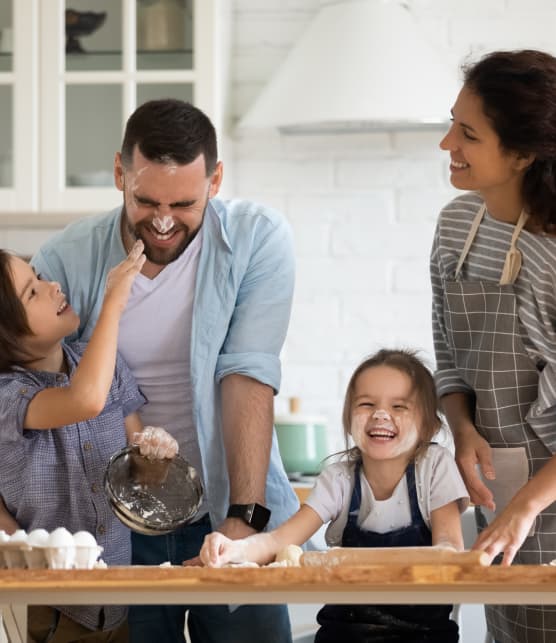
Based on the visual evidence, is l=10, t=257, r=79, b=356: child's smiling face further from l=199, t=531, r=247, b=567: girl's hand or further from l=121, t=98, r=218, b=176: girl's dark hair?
→ l=199, t=531, r=247, b=567: girl's hand

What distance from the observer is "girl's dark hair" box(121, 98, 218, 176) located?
1.87 m

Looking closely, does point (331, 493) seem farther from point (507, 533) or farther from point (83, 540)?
point (83, 540)

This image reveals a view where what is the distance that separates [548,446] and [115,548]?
66cm

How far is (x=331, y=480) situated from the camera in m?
1.79

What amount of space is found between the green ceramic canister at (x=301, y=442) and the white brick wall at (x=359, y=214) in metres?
0.35

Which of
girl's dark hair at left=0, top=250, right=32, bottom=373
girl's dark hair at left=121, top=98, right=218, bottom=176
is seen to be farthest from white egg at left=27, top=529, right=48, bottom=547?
girl's dark hair at left=121, top=98, right=218, bottom=176

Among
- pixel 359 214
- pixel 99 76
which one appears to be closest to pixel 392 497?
pixel 359 214

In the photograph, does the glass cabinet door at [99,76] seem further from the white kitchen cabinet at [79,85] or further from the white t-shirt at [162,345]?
the white t-shirt at [162,345]

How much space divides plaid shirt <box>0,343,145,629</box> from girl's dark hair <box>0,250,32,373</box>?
23 mm

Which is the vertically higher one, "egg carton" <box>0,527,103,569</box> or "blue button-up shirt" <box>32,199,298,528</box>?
"blue button-up shirt" <box>32,199,298,528</box>

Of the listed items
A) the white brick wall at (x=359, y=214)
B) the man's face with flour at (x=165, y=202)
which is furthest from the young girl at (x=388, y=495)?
the white brick wall at (x=359, y=214)

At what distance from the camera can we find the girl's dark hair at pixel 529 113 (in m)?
1.71

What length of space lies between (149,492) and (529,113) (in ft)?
2.48

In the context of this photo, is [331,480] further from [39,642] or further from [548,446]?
[39,642]
